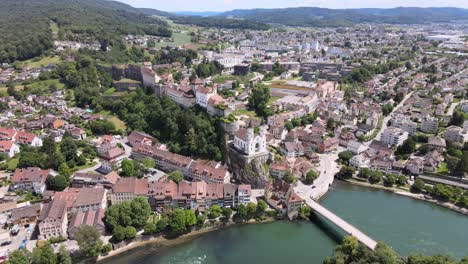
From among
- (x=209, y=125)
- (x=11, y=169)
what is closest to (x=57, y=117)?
(x=11, y=169)

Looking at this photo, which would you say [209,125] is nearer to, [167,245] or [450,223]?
[167,245]

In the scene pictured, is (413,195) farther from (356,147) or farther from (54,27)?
(54,27)

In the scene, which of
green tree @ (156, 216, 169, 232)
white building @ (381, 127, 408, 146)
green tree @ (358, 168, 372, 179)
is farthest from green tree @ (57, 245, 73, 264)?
white building @ (381, 127, 408, 146)

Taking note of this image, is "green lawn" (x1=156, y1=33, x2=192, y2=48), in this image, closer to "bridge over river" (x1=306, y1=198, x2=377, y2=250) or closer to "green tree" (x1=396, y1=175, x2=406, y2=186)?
"green tree" (x1=396, y1=175, x2=406, y2=186)

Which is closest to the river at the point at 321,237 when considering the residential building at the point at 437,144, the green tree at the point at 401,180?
the green tree at the point at 401,180

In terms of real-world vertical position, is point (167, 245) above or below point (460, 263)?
below

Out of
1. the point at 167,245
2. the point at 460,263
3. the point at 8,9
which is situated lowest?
the point at 167,245

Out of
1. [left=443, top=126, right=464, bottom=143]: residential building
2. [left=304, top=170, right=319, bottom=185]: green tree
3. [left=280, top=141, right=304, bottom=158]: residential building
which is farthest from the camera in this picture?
[left=443, top=126, right=464, bottom=143]: residential building
